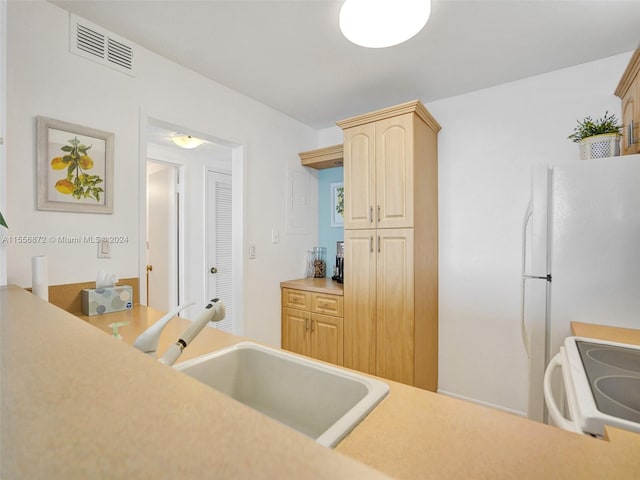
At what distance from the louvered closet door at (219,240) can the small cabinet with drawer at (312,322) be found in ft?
3.31

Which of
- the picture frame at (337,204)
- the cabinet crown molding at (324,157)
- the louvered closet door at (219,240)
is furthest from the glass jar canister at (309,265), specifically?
the louvered closet door at (219,240)

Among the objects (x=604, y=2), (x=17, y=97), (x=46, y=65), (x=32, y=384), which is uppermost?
(x=604, y=2)

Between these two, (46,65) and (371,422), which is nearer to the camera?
(371,422)

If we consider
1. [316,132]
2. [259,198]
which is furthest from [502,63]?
[259,198]

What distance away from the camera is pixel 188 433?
10.1 inches

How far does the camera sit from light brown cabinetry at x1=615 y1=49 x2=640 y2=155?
1.55 metres

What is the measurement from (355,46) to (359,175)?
0.88 m

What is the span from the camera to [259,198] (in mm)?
2592

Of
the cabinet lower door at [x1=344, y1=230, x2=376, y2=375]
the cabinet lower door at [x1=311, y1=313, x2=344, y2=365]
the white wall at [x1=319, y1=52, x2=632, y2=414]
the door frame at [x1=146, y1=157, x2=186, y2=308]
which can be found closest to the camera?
the white wall at [x1=319, y1=52, x2=632, y2=414]

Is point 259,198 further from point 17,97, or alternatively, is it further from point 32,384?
point 32,384

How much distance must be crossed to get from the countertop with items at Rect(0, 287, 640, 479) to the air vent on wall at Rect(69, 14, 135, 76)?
5.00 feet

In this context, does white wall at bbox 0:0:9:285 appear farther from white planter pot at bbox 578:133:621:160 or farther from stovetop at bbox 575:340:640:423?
white planter pot at bbox 578:133:621:160

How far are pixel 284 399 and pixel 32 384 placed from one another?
777mm

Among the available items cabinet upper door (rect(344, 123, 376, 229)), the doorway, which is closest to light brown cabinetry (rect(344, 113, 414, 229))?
cabinet upper door (rect(344, 123, 376, 229))
